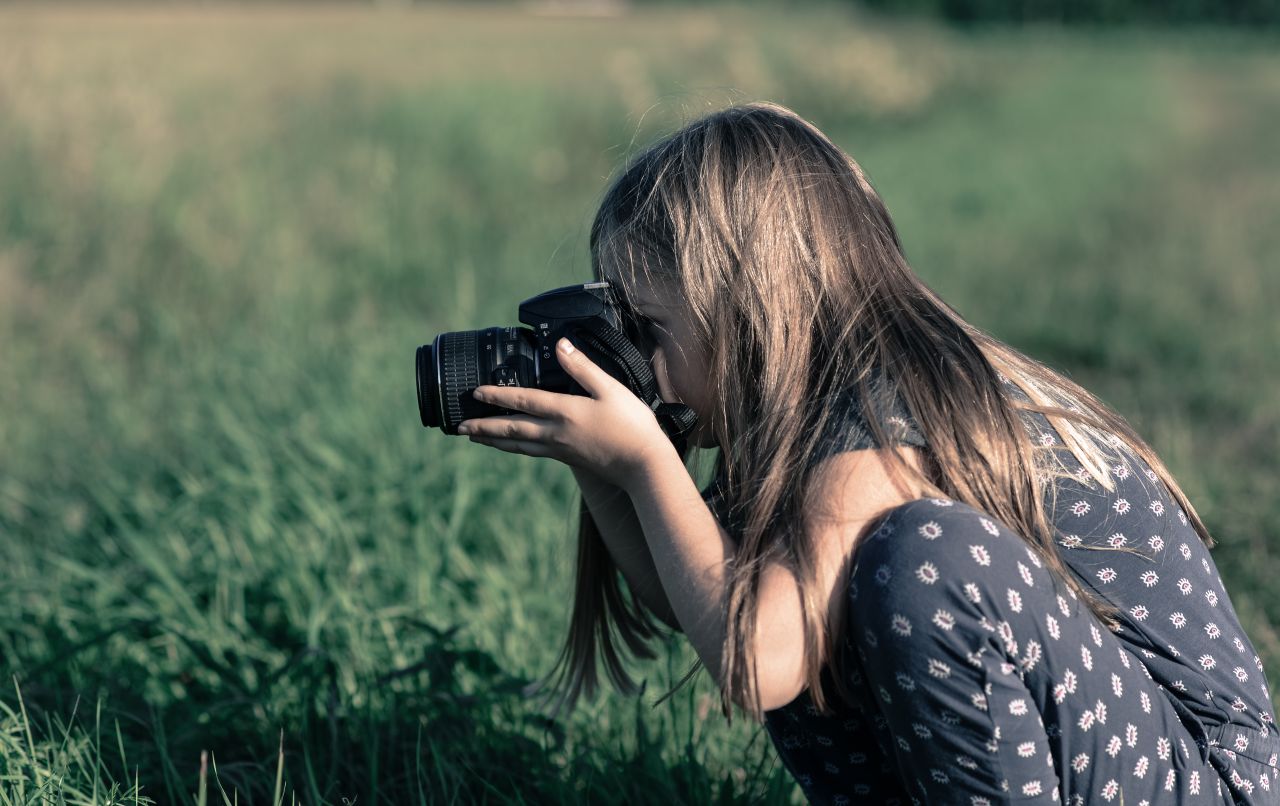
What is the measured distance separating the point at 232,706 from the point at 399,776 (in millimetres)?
367

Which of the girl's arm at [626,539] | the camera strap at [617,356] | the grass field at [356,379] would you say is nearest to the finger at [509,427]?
the camera strap at [617,356]

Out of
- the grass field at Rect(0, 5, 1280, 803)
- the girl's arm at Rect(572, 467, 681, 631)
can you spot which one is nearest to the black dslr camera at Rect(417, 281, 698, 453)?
the girl's arm at Rect(572, 467, 681, 631)

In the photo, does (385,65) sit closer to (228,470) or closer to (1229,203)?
(1229,203)

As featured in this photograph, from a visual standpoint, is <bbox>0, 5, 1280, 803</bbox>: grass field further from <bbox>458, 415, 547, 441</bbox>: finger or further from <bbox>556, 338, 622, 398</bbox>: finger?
<bbox>556, 338, 622, 398</bbox>: finger

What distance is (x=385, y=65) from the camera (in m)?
9.08

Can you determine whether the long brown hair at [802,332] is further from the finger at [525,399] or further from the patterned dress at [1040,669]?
the finger at [525,399]

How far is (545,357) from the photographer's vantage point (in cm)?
145

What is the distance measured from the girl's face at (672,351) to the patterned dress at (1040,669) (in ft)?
0.75

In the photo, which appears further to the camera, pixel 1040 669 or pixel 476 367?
pixel 476 367

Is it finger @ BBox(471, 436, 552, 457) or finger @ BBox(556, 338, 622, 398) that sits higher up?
finger @ BBox(556, 338, 622, 398)

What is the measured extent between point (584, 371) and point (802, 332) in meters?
0.26

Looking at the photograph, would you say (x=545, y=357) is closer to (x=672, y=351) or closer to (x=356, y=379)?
(x=672, y=351)

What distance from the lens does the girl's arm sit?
1.65m

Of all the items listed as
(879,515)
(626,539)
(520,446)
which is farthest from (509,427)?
(879,515)
